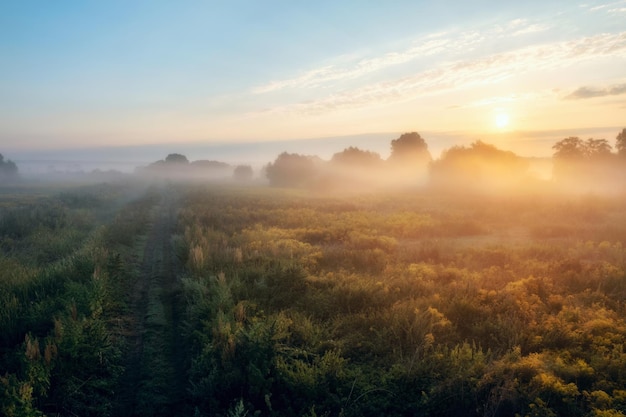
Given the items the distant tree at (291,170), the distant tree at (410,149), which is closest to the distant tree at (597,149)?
the distant tree at (410,149)

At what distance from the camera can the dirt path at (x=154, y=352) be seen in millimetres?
5945

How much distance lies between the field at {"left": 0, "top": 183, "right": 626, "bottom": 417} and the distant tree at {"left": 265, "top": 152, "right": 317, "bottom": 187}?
65.5m

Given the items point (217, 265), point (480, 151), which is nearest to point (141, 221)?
point (217, 265)

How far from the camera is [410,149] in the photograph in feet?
275

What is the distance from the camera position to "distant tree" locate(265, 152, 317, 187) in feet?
269

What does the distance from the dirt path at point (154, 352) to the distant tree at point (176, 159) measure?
16017 centimetres

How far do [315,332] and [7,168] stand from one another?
134 metres

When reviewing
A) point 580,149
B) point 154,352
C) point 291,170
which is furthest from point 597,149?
point 154,352

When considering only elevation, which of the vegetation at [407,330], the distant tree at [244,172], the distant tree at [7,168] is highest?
the distant tree at [7,168]

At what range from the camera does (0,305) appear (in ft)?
27.8

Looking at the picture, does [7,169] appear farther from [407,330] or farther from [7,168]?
[407,330]

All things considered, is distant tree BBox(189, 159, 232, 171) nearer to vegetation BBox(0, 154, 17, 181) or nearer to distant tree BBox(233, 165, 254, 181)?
distant tree BBox(233, 165, 254, 181)

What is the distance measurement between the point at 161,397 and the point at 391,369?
379 cm

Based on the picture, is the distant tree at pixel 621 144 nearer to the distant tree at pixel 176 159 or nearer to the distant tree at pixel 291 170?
the distant tree at pixel 291 170
